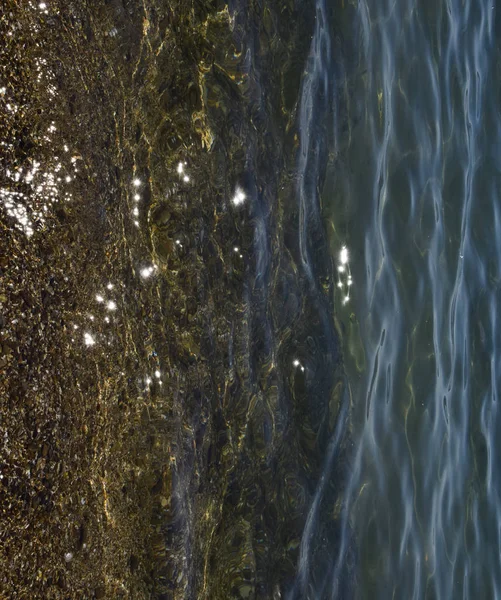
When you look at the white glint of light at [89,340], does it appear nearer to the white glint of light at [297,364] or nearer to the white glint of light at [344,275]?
the white glint of light at [297,364]

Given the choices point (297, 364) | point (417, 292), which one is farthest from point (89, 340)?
point (417, 292)

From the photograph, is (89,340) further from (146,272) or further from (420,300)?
(420,300)

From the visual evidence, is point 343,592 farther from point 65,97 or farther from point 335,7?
point 335,7

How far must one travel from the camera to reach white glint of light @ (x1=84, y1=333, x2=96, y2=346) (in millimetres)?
2280

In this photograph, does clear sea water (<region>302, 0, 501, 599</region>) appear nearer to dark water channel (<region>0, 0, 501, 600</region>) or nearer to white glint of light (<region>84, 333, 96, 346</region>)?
dark water channel (<region>0, 0, 501, 600</region>)

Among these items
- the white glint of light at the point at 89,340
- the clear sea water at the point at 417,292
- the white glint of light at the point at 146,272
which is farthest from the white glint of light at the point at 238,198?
the white glint of light at the point at 89,340

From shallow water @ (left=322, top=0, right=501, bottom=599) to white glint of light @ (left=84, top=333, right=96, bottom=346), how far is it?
163 cm

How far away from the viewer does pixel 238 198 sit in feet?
10.0

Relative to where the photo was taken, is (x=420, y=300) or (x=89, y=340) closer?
(x=89, y=340)

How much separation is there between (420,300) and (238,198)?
1.29 m

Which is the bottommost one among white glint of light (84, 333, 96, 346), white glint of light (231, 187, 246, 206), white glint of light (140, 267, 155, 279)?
white glint of light (84, 333, 96, 346)

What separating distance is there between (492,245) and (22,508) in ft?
10.1

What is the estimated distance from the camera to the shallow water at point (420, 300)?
3664 millimetres

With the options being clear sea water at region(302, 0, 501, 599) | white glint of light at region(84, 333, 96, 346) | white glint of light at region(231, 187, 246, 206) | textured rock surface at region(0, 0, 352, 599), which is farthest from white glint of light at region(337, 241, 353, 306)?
white glint of light at region(84, 333, 96, 346)
